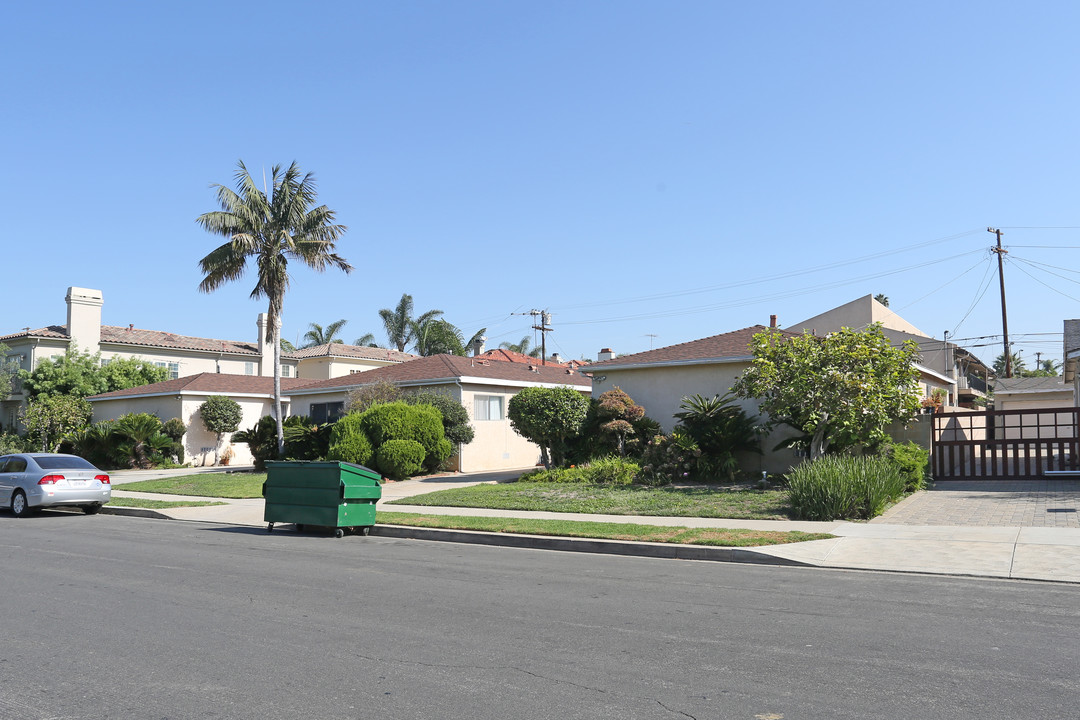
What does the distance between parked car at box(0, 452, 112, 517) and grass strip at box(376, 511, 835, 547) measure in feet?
25.8

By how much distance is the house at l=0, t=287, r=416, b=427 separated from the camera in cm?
4522

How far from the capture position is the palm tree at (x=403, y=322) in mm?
55781

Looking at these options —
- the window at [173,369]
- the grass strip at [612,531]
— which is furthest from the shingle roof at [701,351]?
the window at [173,369]

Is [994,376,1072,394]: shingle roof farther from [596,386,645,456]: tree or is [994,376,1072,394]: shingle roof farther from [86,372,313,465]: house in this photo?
[86,372,313,465]: house

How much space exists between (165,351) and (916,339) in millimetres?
41082

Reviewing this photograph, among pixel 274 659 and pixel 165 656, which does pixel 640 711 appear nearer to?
pixel 274 659

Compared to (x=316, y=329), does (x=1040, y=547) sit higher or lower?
lower

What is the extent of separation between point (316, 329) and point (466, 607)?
57.7 metres

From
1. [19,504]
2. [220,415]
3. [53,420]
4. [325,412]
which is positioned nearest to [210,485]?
[19,504]

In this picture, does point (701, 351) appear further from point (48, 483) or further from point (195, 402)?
point (195, 402)

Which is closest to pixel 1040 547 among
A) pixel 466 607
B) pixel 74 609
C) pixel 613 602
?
pixel 613 602

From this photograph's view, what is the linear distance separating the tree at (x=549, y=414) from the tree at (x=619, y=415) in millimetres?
631

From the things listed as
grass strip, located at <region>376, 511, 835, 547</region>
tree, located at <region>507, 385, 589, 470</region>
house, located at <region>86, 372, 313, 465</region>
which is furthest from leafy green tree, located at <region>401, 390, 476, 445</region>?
grass strip, located at <region>376, 511, 835, 547</region>

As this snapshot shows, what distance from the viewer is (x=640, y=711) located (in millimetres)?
5008
